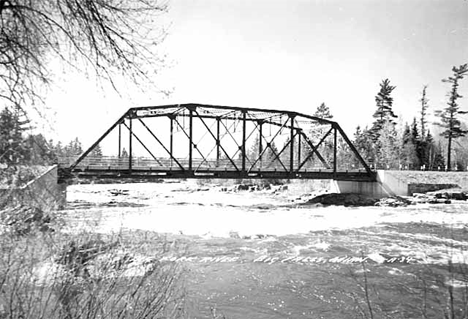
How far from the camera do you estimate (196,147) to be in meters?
27.7

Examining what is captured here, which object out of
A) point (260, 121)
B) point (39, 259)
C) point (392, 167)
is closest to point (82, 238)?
point (39, 259)

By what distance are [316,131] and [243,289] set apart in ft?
182

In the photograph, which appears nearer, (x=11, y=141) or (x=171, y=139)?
(x=11, y=141)

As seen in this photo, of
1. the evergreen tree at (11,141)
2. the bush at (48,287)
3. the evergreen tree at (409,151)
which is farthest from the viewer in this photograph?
the evergreen tree at (409,151)

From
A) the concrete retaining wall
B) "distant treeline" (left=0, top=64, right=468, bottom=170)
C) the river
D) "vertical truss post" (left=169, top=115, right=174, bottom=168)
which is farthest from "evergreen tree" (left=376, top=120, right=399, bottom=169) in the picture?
the concrete retaining wall

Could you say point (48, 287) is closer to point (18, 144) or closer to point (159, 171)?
point (18, 144)

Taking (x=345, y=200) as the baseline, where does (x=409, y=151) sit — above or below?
above

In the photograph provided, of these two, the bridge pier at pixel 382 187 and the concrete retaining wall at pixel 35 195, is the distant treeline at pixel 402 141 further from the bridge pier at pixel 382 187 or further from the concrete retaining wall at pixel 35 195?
the concrete retaining wall at pixel 35 195

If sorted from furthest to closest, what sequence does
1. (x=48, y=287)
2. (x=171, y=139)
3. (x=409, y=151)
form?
1. (x=409, y=151)
2. (x=171, y=139)
3. (x=48, y=287)

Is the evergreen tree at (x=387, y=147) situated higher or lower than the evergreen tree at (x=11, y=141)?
higher

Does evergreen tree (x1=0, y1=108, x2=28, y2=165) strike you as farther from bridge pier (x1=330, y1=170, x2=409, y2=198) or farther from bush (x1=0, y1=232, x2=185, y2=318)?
bridge pier (x1=330, y1=170, x2=409, y2=198)

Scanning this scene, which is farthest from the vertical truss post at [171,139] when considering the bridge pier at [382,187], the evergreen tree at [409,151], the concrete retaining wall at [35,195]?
the evergreen tree at [409,151]

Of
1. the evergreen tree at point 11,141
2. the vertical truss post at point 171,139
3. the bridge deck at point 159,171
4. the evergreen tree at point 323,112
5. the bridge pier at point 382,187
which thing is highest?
the evergreen tree at point 323,112

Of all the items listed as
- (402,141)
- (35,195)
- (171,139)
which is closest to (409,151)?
(402,141)
